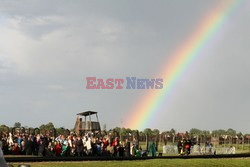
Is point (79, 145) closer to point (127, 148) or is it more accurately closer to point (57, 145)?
point (57, 145)

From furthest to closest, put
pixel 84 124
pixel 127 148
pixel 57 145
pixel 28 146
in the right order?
pixel 84 124, pixel 127 148, pixel 57 145, pixel 28 146

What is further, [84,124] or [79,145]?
[84,124]

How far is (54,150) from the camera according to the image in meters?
32.4

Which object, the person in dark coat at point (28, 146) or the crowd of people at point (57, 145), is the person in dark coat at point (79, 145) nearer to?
the crowd of people at point (57, 145)

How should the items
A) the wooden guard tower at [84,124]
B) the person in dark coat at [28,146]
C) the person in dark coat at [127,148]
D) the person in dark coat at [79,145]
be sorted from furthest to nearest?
the wooden guard tower at [84,124]
the person in dark coat at [127,148]
the person in dark coat at [79,145]
the person in dark coat at [28,146]

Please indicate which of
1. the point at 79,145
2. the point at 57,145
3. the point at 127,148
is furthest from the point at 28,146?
the point at 127,148

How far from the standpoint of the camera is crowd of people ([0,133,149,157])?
104 ft

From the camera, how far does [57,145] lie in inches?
1276

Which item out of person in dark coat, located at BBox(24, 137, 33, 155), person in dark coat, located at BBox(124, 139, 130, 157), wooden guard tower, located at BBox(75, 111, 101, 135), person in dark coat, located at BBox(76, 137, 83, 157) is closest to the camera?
person in dark coat, located at BBox(24, 137, 33, 155)

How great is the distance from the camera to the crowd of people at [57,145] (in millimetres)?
31703

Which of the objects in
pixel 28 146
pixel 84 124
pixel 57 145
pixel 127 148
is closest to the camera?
pixel 28 146

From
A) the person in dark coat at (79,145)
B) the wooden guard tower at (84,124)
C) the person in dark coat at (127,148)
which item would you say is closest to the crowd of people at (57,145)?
the person in dark coat at (79,145)

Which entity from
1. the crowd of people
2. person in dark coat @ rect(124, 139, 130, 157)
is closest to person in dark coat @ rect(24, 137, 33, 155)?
the crowd of people

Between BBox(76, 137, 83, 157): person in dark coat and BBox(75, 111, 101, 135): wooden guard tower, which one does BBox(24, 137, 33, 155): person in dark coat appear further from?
BBox(75, 111, 101, 135): wooden guard tower
